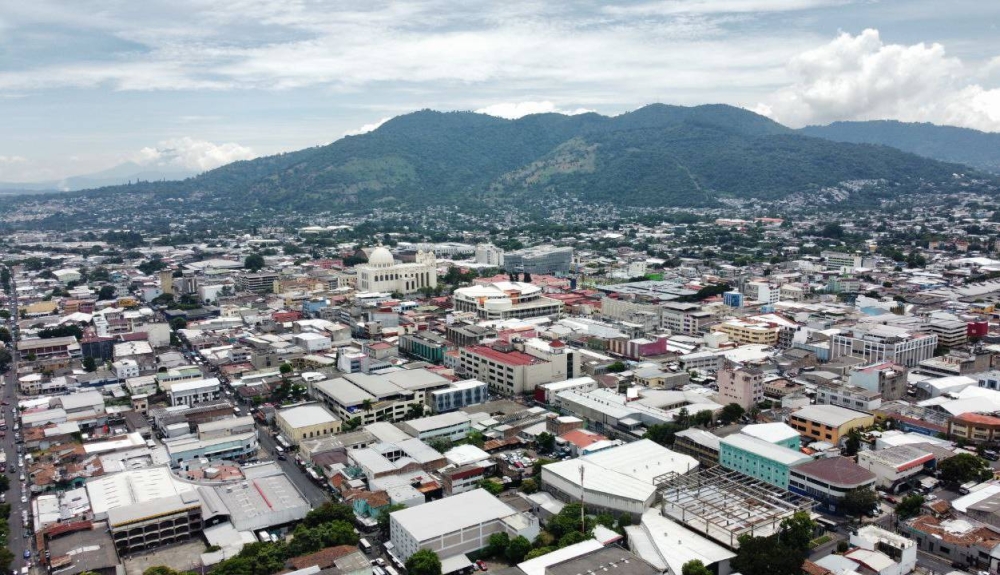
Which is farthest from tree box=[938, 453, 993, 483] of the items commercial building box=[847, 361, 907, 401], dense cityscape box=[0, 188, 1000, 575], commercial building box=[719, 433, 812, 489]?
commercial building box=[847, 361, 907, 401]

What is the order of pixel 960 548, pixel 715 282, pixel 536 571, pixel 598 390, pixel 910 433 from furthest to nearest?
pixel 715 282 → pixel 598 390 → pixel 910 433 → pixel 960 548 → pixel 536 571

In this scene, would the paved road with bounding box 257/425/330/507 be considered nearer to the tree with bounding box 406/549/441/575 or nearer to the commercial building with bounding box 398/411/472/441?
the commercial building with bounding box 398/411/472/441

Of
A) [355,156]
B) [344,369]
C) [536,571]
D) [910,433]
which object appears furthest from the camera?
[355,156]

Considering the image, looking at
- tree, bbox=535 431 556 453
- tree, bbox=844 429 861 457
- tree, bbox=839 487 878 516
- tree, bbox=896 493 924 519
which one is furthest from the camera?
tree, bbox=535 431 556 453

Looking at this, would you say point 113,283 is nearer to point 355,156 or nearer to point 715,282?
point 715,282

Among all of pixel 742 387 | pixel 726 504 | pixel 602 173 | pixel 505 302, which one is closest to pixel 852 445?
pixel 742 387

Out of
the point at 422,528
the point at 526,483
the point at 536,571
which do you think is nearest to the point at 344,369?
the point at 526,483

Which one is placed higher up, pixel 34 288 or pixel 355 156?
pixel 355 156

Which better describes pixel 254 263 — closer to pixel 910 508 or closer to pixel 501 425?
pixel 501 425
